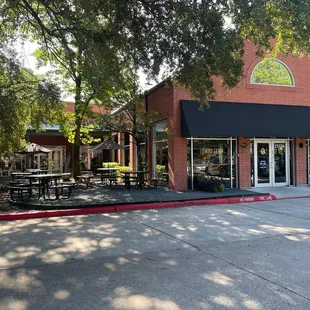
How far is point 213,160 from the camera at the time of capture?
53.6ft

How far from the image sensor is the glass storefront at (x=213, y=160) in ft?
52.1

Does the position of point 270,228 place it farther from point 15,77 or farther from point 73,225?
point 15,77

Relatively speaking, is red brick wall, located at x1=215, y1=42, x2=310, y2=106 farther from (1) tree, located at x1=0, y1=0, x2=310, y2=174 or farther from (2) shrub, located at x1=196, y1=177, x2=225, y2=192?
(1) tree, located at x1=0, y1=0, x2=310, y2=174

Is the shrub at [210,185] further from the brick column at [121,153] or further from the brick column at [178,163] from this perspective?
the brick column at [121,153]

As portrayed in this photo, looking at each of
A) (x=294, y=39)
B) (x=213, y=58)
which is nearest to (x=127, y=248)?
(x=213, y=58)

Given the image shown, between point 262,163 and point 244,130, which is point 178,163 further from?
point 262,163

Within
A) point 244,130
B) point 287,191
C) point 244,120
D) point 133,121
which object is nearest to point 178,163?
point 244,130

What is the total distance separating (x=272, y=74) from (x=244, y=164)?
16.0ft

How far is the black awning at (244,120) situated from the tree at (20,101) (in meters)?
5.97

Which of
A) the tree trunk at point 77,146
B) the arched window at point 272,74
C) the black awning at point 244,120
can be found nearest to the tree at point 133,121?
the tree trunk at point 77,146

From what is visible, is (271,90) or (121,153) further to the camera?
(121,153)

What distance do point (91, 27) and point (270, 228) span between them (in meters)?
7.24

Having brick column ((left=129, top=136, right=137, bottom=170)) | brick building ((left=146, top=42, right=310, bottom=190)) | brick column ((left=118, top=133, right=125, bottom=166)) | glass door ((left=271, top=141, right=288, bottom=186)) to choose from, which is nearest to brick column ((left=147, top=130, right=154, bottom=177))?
brick building ((left=146, top=42, right=310, bottom=190))

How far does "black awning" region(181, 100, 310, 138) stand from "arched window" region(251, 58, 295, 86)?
1.35m
